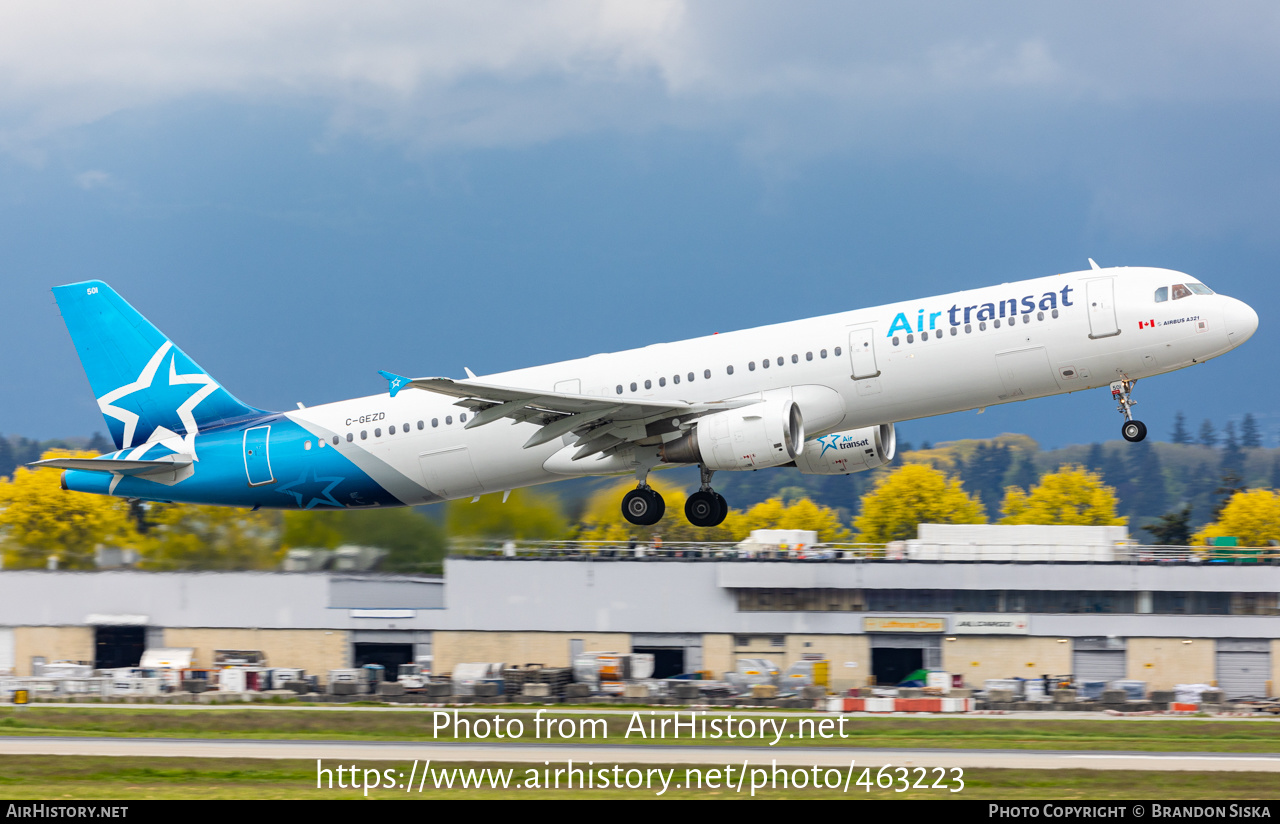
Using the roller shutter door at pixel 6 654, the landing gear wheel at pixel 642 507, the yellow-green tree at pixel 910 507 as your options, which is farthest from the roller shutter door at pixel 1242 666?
the yellow-green tree at pixel 910 507

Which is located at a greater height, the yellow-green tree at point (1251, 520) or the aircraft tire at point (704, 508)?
the yellow-green tree at point (1251, 520)

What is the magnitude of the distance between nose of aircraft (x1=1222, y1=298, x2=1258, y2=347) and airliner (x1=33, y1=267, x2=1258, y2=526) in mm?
54

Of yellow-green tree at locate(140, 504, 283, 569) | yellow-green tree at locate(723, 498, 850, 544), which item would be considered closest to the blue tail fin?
yellow-green tree at locate(140, 504, 283, 569)

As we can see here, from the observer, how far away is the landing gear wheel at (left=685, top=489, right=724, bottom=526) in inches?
1468

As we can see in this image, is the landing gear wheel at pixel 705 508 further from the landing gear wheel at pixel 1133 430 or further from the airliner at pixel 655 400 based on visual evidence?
the landing gear wheel at pixel 1133 430

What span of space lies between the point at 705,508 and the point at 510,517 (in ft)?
37.1

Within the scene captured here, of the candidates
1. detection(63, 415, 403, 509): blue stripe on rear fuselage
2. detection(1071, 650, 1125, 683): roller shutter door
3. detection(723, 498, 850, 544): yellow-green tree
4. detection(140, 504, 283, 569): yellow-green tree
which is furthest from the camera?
detection(723, 498, 850, 544): yellow-green tree

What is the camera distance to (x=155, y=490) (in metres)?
39.2

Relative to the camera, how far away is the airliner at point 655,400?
110 feet

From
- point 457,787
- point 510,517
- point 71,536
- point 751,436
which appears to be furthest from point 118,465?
point 751,436

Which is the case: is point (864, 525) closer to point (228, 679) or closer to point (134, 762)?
point (228, 679)

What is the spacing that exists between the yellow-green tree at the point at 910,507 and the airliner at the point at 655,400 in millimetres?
75406

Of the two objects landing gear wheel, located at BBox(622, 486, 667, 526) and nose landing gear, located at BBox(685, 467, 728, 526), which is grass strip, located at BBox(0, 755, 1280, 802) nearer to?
landing gear wheel, located at BBox(622, 486, 667, 526)
